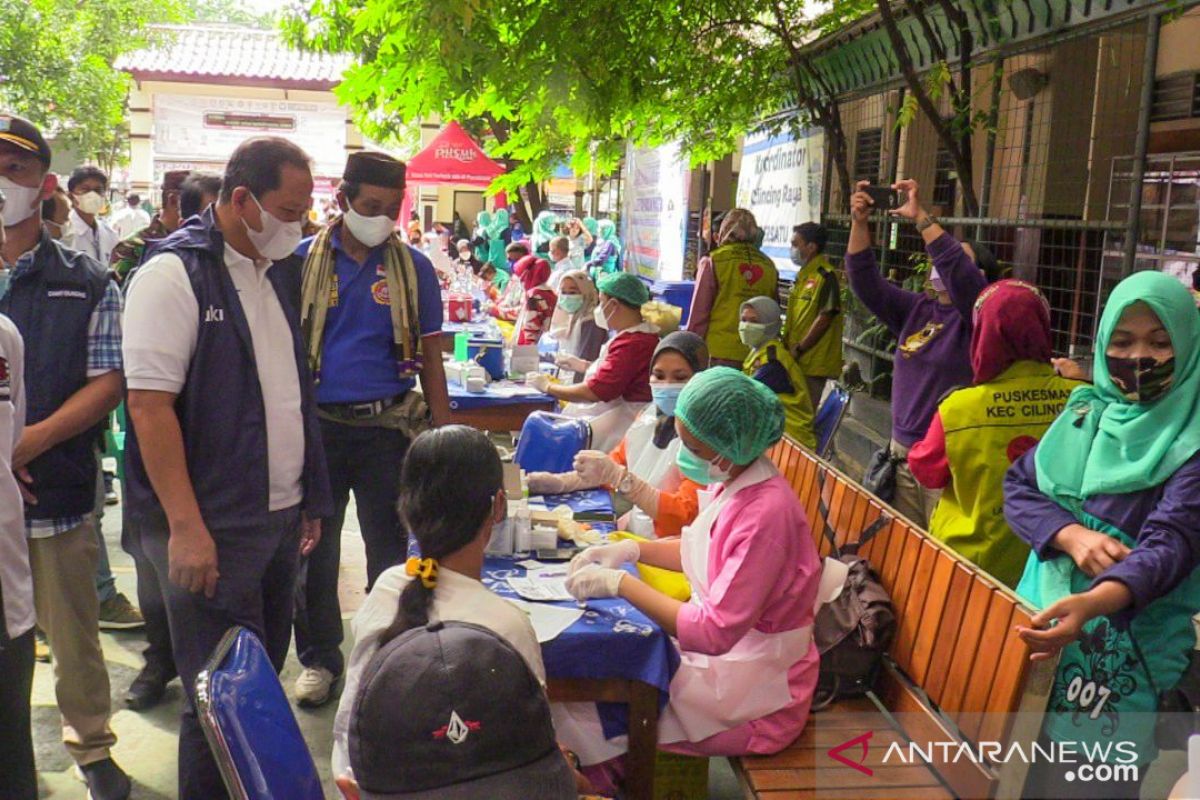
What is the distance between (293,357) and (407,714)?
4.74 ft

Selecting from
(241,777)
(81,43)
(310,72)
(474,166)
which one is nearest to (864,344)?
(474,166)

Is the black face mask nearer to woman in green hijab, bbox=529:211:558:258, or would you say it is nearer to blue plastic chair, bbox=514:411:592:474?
blue plastic chair, bbox=514:411:592:474

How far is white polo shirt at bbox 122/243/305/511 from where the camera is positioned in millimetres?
2664

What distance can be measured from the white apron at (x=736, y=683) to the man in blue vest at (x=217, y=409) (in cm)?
121

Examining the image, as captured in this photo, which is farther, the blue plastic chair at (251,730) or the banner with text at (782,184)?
the banner with text at (782,184)

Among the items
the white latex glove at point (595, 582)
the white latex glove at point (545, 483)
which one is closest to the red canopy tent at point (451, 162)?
the white latex glove at point (545, 483)

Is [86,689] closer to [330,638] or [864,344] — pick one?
[330,638]

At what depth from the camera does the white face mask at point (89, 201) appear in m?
8.58

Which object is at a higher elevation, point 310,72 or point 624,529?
point 310,72

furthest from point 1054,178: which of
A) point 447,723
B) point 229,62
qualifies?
point 229,62

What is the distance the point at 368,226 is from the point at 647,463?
1.52 m

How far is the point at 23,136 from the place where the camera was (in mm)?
A: 3121

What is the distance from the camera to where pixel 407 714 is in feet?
5.92

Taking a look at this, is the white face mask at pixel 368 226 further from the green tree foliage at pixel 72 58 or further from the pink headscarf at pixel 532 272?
the green tree foliage at pixel 72 58
